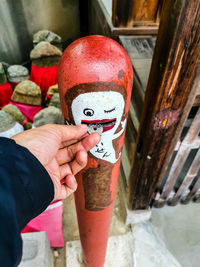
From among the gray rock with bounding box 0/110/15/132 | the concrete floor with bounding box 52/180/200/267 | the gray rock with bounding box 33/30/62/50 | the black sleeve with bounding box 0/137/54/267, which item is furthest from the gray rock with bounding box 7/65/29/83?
the black sleeve with bounding box 0/137/54/267

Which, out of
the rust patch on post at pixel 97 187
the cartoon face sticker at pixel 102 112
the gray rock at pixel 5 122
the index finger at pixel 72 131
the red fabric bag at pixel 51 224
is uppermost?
the cartoon face sticker at pixel 102 112

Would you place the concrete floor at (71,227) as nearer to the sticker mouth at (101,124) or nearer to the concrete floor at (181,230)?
the concrete floor at (181,230)

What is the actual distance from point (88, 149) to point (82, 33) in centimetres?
432

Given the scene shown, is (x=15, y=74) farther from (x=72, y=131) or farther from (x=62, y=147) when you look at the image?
(x=72, y=131)

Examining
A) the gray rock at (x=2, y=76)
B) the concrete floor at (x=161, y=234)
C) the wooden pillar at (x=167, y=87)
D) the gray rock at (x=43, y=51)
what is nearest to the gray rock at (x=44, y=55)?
the gray rock at (x=43, y=51)

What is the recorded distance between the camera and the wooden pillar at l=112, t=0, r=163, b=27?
1.73 m

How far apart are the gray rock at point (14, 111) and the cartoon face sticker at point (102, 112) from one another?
6.99 feet

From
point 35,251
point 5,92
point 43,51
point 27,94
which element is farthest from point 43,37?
point 35,251

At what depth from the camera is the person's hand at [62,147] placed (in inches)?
31.9

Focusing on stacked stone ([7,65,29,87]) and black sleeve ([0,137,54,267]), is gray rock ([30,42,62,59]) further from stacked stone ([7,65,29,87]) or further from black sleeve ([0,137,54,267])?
Answer: black sleeve ([0,137,54,267])

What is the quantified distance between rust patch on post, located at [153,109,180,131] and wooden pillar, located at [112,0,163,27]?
47.8 inches

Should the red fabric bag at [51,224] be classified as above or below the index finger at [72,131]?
below

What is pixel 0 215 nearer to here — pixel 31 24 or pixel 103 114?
pixel 103 114

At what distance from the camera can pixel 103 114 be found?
72 cm
